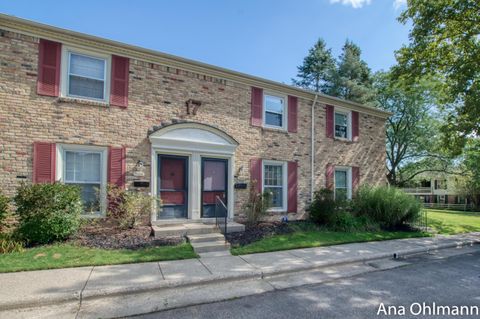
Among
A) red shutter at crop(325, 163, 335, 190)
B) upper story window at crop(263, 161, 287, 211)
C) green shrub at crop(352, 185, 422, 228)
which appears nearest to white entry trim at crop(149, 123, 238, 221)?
upper story window at crop(263, 161, 287, 211)

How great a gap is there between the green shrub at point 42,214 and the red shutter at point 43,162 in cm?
57

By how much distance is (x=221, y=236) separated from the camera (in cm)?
770

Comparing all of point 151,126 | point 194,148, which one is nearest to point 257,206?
point 194,148

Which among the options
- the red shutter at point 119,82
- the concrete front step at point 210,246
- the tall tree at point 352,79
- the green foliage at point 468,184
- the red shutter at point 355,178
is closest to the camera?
the concrete front step at point 210,246

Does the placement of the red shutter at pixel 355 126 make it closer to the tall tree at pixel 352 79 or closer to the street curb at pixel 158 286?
the street curb at pixel 158 286

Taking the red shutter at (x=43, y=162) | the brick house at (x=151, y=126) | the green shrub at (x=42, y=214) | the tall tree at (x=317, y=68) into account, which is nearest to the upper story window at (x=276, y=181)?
the brick house at (x=151, y=126)

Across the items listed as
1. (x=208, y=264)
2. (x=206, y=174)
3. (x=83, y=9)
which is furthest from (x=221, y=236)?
(x=83, y=9)

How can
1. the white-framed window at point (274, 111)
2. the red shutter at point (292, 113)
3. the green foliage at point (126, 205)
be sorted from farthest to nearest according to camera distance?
the red shutter at point (292, 113) < the white-framed window at point (274, 111) < the green foliage at point (126, 205)

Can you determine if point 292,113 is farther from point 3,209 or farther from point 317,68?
point 317,68

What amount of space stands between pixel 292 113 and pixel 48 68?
8.42 metres

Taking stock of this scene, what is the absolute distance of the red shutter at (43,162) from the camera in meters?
7.21

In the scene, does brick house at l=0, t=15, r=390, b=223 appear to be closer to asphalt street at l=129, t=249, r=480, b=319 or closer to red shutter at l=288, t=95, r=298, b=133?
red shutter at l=288, t=95, r=298, b=133

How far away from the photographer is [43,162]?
23.9 ft

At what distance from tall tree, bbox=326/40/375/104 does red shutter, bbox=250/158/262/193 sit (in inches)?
766
